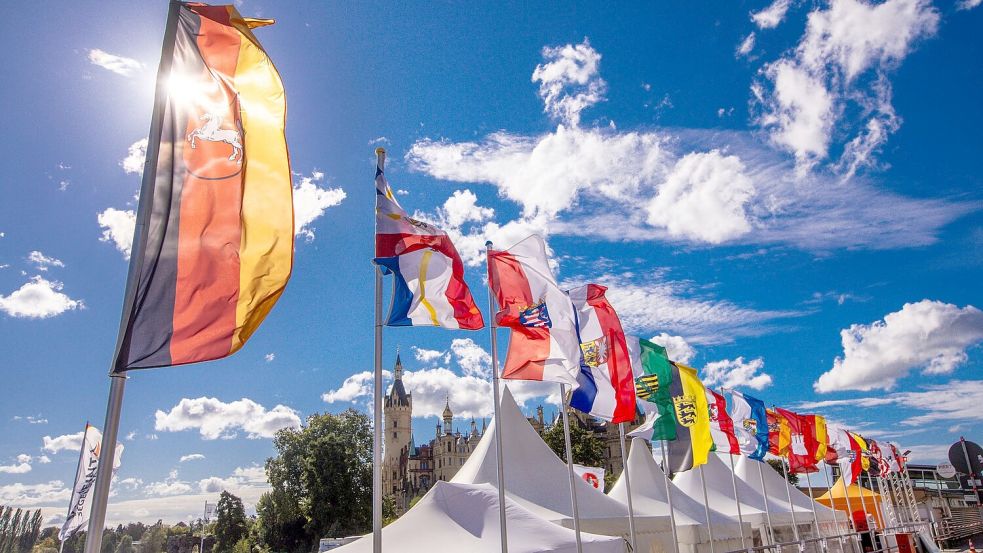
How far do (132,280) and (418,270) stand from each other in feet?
13.5

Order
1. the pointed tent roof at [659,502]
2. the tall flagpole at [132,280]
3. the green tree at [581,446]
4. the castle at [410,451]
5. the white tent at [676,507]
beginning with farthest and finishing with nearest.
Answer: the castle at [410,451]
the green tree at [581,446]
the pointed tent roof at [659,502]
the white tent at [676,507]
the tall flagpole at [132,280]

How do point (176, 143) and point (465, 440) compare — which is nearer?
point (176, 143)

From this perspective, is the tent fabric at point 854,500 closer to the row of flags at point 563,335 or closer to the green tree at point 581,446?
the green tree at point 581,446

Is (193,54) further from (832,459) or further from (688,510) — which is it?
(832,459)

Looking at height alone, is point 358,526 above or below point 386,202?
below

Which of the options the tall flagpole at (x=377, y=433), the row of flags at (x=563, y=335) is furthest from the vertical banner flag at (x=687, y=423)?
the tall flagpole at (x=377, y=433)

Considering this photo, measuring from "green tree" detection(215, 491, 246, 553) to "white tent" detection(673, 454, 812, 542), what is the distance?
126ft

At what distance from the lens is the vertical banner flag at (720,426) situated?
17344 millimetres

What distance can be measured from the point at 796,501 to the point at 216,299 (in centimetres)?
3537

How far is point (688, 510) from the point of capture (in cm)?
2222

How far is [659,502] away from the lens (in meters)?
21.2


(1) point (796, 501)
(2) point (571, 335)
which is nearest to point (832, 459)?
(1) point (796, 501)

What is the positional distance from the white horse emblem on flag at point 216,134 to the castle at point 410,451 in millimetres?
92546

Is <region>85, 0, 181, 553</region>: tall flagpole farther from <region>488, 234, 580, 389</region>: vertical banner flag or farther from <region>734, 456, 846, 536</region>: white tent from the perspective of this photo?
<region>734, 456, 846, 536</region>: white tent
